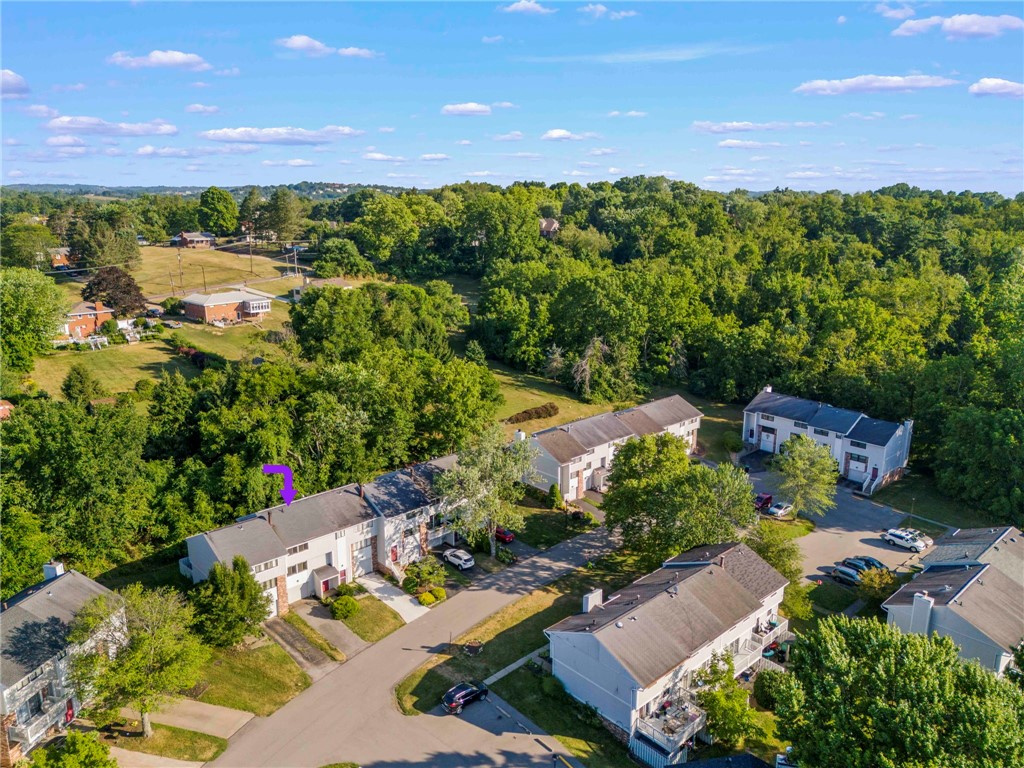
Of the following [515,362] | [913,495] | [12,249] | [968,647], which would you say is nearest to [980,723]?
[968,647]

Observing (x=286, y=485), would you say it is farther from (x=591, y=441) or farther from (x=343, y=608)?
(x=591, y=441)

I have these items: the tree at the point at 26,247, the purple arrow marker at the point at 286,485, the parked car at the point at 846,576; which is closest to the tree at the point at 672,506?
the parked car at the point at 846,576

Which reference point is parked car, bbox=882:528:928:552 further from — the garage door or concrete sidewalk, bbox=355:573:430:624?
the garage door

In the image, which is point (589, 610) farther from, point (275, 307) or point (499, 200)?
point (499, 200)

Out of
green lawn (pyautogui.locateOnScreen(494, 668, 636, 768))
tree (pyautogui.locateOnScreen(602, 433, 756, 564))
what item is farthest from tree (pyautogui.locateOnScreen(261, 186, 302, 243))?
green lawn (pyautogui.locateOnScreen(494, 668, 636, 768))

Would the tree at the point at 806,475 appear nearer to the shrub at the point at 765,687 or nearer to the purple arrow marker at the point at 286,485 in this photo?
the shrub at the point at 765,687
